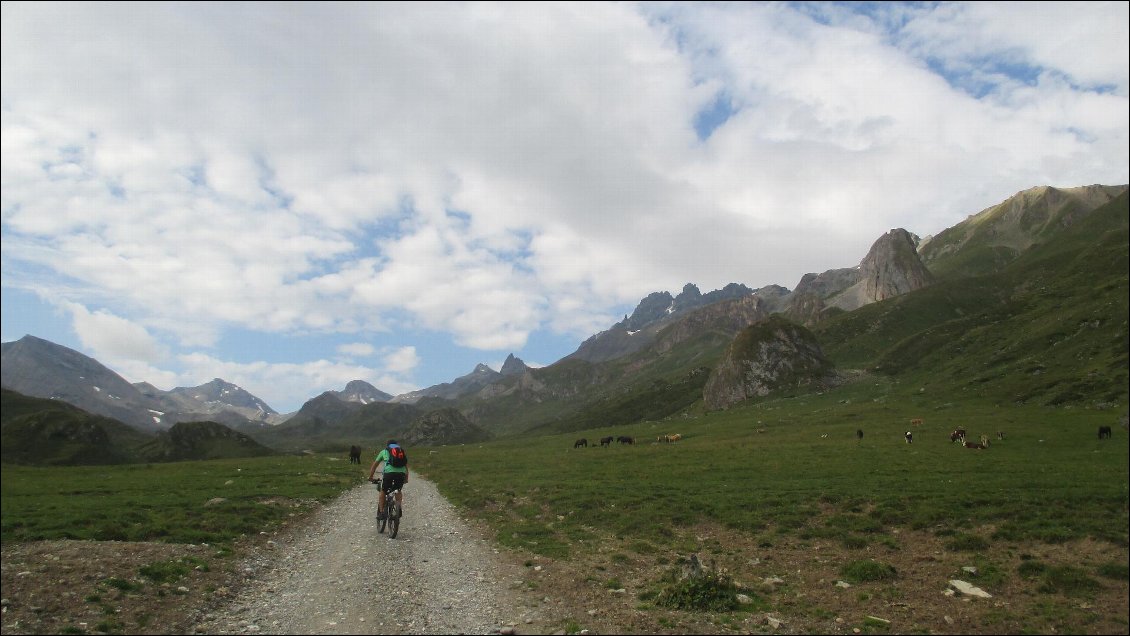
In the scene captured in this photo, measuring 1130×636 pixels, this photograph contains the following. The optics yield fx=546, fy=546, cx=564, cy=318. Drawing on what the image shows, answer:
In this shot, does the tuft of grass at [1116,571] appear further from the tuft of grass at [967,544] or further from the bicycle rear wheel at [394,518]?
the bicycle rear wheel at [394,518]

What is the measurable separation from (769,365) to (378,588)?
142215 mm

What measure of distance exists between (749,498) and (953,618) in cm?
1688

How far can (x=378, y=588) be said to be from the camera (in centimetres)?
1517

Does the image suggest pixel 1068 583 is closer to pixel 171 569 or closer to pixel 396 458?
pixel 396 458

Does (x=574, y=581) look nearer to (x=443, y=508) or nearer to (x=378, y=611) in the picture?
(x=378, y=611)

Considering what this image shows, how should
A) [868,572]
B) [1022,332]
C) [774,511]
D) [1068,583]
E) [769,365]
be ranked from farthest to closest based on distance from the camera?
[769,365], [1022,332], [774,511], [868,572], [1068,583]

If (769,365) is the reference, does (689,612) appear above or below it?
below

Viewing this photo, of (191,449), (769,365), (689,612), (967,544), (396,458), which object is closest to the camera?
(689,612)

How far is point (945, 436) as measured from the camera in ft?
182

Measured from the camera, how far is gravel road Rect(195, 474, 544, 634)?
1262 centimetres

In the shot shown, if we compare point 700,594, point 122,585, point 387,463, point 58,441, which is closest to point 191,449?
point 58,441

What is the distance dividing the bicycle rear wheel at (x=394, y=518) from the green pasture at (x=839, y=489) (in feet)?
14.5

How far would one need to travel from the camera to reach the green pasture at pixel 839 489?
23312mm

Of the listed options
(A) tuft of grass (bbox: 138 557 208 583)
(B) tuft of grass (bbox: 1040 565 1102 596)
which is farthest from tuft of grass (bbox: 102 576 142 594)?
(B) tuft of grass (bbox: 1040 565 1102 596)
